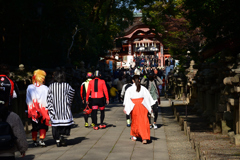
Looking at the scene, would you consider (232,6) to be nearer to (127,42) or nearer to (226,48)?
(226,48)

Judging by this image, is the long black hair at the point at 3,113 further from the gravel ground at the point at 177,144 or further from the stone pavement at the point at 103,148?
the gravel ground at the point at 177,144

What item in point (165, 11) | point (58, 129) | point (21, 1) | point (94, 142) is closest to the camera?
point (58, 129)

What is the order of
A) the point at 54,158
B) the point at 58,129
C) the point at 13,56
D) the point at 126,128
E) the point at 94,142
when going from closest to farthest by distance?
the point at 54,158 → the point at 58,129 → the point at 94,142 → the point at 126,128 → the point at 13,56

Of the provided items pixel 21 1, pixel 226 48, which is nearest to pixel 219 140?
pixel 226 48

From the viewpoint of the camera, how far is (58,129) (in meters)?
9.34

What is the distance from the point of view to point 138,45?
67250 mm

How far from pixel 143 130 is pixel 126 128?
10.2 feet

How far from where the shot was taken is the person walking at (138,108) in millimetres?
9867

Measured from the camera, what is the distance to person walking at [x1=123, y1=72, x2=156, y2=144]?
987cm

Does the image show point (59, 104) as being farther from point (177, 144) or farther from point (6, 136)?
point (6, 136)

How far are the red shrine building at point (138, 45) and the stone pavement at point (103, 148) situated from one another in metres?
51.6

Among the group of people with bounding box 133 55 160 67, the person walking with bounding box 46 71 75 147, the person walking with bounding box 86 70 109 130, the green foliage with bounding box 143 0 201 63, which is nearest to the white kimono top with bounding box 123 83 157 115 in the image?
the person walking with bounding box 46 71 75 147

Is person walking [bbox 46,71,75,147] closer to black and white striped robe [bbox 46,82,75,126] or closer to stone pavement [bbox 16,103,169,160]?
black and white striped robe [bbox 46,82,75,126]

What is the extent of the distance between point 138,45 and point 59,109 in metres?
58.4
